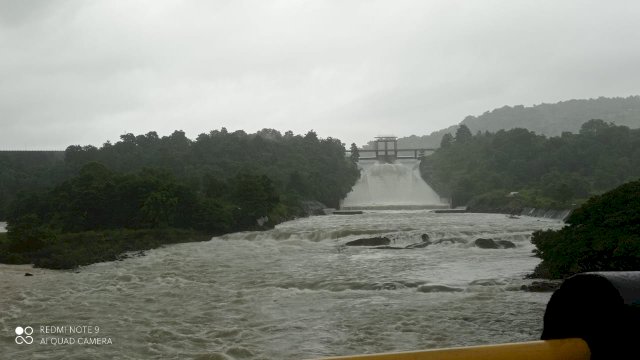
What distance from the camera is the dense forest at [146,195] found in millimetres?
27000

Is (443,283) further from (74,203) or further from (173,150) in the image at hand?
(173,150)

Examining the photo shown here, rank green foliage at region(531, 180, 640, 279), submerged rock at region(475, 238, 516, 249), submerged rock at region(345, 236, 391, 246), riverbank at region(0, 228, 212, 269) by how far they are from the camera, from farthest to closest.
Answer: submerged rock at region(345, 236, 391, 246)
submerged rock at region(475, 238, 516, 249)
riverbank at region(0, 228, 212, 269)
green foliage at region(531, 180, 640, 279)

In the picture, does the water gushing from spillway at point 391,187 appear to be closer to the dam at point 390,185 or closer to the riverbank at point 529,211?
the dam at point 390,185

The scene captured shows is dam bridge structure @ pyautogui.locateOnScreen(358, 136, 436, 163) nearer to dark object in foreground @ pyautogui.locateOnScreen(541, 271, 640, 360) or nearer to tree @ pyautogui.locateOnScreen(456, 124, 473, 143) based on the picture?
tree @ pyautogui.locateOnScreen(456, 124, 473, 143)

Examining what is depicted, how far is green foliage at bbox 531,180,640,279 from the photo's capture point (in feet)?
38.0

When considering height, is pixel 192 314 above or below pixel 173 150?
below

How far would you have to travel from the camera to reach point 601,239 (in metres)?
12.6

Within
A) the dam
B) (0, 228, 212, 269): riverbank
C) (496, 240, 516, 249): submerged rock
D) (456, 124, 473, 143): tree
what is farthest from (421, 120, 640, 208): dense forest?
(0, 228, 212, 269): riverbank

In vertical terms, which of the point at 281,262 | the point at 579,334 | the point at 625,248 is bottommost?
the point at 281,262

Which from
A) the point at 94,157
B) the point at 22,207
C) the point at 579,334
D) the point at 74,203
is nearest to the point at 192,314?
the point at 579,334

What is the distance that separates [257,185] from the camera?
39.8 meters

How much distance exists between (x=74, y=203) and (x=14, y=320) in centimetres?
2545

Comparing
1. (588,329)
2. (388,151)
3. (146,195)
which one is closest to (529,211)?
(146,195)

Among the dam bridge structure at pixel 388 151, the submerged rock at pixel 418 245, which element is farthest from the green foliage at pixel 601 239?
the dam bridge structure at pixel 388 151
